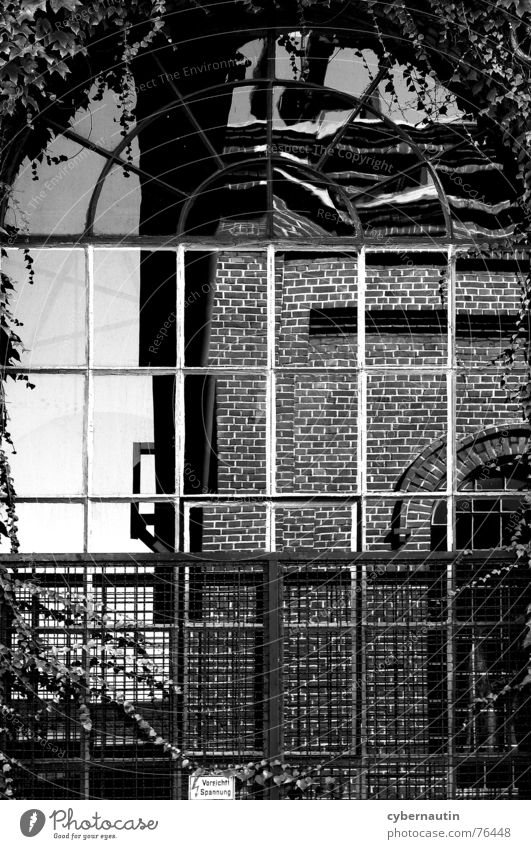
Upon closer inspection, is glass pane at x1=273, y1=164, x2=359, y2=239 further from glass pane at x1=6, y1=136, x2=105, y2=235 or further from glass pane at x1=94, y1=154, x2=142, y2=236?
glass pane at x1=6, y1=136, x2=105, y2=235

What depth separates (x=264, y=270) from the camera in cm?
694

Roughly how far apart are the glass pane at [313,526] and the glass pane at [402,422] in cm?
28

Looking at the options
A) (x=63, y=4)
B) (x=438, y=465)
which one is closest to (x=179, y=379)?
(x=438, y=465)

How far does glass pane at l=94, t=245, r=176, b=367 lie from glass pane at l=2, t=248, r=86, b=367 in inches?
4.6

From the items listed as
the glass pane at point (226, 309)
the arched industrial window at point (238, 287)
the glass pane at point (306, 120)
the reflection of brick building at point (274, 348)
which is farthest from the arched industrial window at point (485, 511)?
the glass pane at point (306, 120)

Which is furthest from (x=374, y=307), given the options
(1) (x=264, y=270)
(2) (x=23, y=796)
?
(2) (x=23, y=796)

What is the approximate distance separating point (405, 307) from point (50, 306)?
2.15m

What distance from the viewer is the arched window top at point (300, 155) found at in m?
6.88

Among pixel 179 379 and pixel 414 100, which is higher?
pixel 414 100

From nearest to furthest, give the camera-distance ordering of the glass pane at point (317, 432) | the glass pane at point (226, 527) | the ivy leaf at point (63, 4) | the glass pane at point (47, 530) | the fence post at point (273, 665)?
1. the ivy leaf at point (63, 4)
2. the fence post at point (273, 665)
3. the glass pane at point (47, 530)
4. the glass pane at point (226, 527)
5. the glass pane at point (317, 432)

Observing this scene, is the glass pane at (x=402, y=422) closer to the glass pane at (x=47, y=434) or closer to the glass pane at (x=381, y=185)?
the glass pane at (x=381, y=185)

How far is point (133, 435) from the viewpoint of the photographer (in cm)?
678

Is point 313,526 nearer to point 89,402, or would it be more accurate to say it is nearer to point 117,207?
point 89,402
